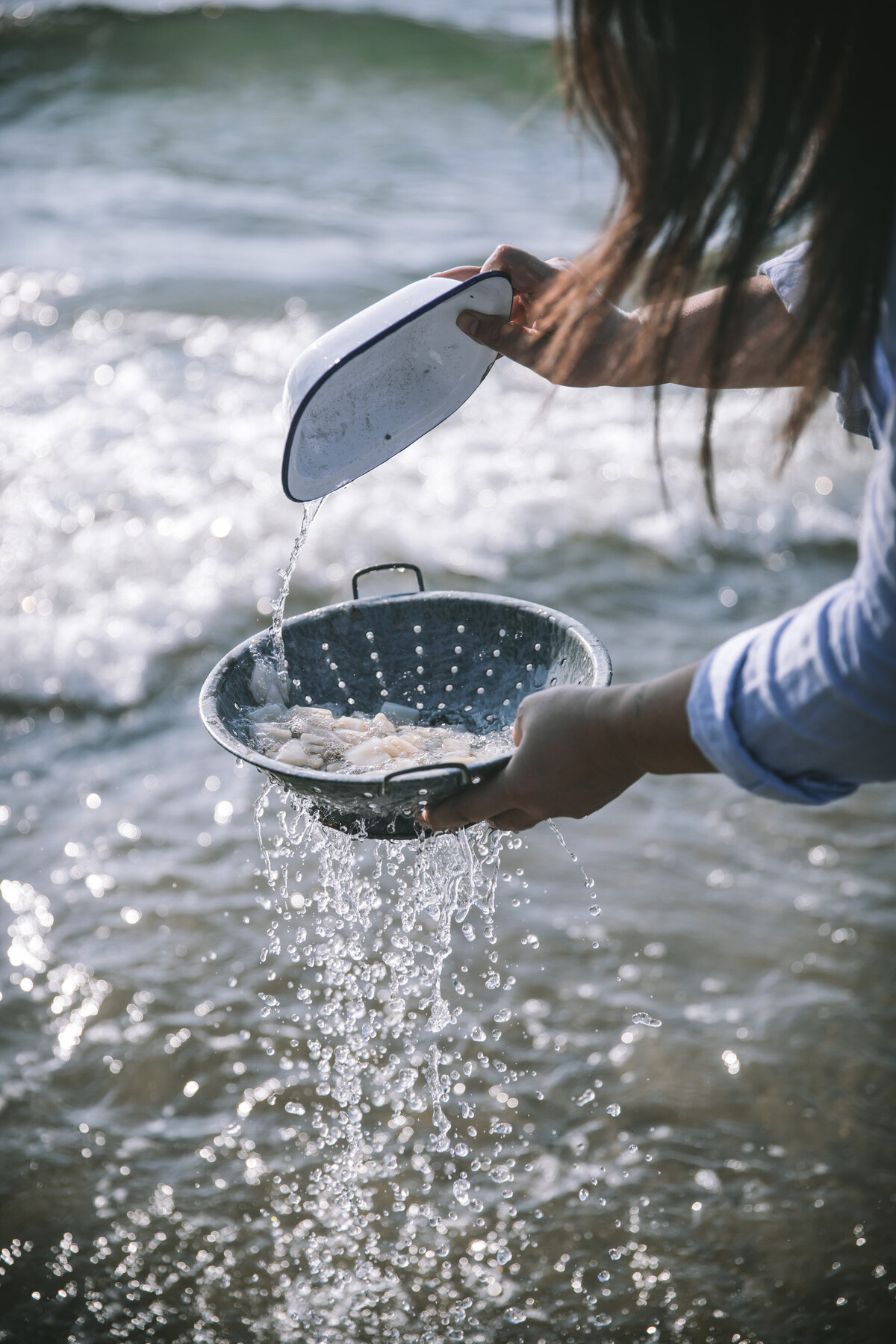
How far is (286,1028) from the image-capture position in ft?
9.39

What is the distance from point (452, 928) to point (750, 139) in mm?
2374

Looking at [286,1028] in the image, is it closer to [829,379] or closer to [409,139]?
[829,379]

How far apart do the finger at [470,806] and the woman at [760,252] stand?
241 millimetres

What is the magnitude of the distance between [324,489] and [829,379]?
92cm

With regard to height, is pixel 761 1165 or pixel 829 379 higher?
pixel 829 379

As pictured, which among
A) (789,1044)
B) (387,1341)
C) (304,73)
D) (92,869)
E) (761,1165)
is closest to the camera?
(387,1341)

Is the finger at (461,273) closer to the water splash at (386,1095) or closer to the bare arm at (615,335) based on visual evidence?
the bare arm at (615,335)

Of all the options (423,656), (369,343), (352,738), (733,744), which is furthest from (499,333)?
(733,744)

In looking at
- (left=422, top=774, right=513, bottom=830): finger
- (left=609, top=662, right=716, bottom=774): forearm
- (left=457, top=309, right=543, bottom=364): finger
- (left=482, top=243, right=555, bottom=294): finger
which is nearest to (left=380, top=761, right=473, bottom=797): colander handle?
(left=422, top=774, right=513, bottom=830): finger

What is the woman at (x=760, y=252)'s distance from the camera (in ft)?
3.61

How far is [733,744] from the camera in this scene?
1276 mm

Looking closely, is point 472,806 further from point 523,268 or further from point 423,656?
point 523,268

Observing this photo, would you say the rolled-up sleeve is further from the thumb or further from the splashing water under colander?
the splashing water under colander

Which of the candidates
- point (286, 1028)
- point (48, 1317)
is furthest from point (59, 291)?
point (48, 1317)
